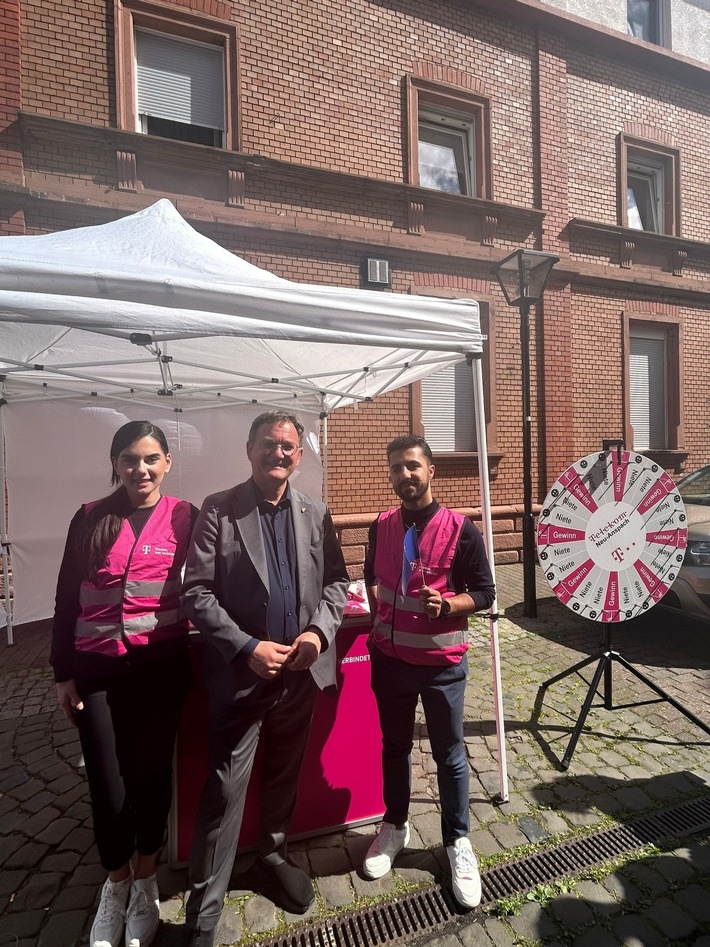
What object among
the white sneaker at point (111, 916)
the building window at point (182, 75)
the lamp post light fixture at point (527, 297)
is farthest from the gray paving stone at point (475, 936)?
the building window at point (182, 75)

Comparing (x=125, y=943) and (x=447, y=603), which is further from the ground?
(x=447, y=603)

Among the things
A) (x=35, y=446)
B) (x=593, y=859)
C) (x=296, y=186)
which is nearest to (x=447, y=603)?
(x=593, y=859)

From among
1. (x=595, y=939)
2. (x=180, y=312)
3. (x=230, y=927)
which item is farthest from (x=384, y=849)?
Result: (x=180, y=312)

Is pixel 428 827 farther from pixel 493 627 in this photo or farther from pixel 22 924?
pixel 22 924

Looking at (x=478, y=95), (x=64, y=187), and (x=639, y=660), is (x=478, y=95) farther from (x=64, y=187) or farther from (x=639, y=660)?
(x=639, y=660)

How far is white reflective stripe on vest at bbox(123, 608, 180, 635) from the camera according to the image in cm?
182

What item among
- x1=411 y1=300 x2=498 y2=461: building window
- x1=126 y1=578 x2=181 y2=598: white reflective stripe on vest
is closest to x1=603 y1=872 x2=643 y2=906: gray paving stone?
x1=126 y1=578 x2=181 y2=598: white reflective stripe on vest

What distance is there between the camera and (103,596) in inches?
72.3

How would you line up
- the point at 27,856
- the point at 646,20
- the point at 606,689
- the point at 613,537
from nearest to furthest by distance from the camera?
the point at 27,856 → the point at 613,537 → the point at 606,689 → the point at 646,20

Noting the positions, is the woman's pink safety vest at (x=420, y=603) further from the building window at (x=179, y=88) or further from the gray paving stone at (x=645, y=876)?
the building window at (x=179, y=88)

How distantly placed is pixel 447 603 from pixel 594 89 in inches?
413

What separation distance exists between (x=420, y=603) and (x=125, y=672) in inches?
48.2

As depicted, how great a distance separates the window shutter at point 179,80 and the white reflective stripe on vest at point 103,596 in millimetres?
7028

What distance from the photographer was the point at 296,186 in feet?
21.5
